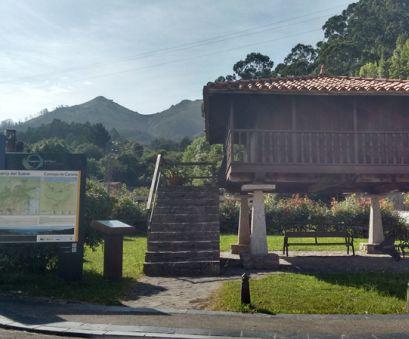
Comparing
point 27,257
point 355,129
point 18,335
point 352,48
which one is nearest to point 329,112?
point 355,129

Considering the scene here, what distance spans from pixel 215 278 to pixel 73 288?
266 cm

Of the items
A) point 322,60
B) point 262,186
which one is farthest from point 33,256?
point 322,60

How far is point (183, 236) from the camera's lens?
9.73m

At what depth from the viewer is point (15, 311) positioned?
571 centimetres

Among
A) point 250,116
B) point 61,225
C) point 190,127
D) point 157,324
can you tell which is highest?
point 190,127

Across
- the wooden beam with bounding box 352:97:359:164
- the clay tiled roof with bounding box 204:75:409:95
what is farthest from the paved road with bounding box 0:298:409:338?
the clay tiled roof with bounding box 204:75:409:95

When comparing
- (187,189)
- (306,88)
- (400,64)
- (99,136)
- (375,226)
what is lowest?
(375,226)

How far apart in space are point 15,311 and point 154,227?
177 inches

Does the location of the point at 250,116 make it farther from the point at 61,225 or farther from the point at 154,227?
the point at 61,225

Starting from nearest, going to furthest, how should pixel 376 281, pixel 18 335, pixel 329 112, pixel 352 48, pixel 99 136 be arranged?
pixel 18 335 → pixel 376 281 → pixel 329 112 → pixel 352 48 → pixel 99 136

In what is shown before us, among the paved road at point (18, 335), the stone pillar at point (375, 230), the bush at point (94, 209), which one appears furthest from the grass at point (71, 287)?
the stone pillar at point (375, 230)

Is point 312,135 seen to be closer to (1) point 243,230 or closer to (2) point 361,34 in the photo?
(1) point 243,230

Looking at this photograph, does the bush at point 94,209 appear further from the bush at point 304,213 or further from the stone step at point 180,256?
the bush at point 304,213

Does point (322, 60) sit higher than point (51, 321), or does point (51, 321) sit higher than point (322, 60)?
point (322, 60)
